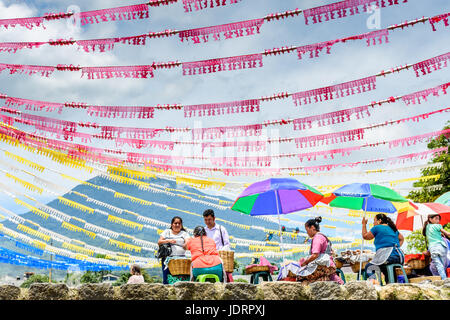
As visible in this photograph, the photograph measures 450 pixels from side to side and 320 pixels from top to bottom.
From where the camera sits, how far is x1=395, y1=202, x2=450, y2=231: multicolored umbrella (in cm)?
822

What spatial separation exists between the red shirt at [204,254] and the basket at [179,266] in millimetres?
337

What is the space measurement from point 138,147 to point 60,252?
9253 millimetres

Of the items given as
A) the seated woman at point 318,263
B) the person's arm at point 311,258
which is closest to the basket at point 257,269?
the seated woman at point 318,263

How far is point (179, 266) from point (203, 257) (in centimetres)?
56

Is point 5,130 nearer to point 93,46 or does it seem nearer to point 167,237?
point 93,46

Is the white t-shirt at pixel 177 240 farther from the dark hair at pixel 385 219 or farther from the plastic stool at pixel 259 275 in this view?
the dark hair at pixel 385 219

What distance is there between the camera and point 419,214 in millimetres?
8359

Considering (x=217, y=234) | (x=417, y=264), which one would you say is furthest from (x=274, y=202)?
(x=417, y=264)

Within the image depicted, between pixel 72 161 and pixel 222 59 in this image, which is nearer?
pixel 222 59

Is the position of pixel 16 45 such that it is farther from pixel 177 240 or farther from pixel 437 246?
pixel 437 246
